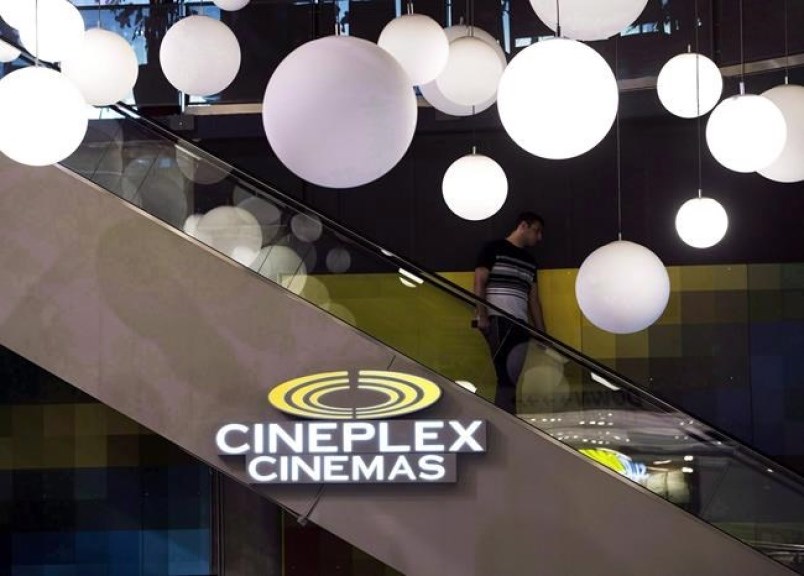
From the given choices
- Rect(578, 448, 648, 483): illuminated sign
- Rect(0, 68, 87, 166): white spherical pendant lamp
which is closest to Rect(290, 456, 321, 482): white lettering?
Rect(578, 448, 648, 483): illuminated sign

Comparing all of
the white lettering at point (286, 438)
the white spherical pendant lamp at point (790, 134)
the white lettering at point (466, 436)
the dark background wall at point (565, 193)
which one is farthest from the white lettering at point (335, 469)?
the white spherical pendant lamp at point (790, 134)

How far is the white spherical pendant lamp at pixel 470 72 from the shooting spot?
3873mm

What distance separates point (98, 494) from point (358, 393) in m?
3.64

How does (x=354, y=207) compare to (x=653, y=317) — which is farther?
(x=354, y=207)

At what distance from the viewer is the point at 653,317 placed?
12.6 ft

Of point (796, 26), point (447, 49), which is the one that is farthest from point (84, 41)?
point (796, 26)

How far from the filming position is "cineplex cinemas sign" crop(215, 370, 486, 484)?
6215 mm

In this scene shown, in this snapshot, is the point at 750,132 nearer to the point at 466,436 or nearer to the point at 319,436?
the point at 466,436

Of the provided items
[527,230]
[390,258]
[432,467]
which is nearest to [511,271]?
[527,230]

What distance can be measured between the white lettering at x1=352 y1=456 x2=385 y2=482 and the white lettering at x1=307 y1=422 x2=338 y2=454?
Answer: 0.14 metres

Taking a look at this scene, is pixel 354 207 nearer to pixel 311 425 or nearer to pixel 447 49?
pixel 311 425

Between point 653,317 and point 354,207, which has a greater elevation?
point 354,207

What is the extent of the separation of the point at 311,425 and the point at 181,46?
273cm

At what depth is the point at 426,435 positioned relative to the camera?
6.22 metres
